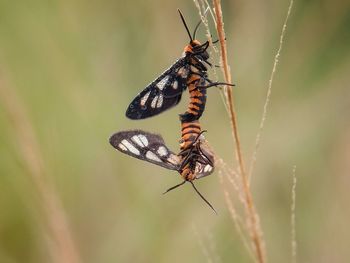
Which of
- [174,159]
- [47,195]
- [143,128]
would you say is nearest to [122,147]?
[174,159]

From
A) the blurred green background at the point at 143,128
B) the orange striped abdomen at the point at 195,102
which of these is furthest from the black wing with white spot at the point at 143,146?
the blurred green background at the point at 143,128

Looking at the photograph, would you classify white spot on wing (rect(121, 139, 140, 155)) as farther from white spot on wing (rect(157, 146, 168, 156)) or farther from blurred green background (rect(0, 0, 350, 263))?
blurred green background (rect(0, 0, 350, 263))

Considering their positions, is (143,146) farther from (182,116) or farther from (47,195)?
(47,195)

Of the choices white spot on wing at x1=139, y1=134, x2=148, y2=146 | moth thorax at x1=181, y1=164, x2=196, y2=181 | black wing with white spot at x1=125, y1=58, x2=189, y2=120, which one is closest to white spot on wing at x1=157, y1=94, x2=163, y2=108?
black wing with white spot at x1=125, y1=58, x2=189, y2=120

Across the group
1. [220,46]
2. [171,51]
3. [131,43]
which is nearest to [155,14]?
[171,51]

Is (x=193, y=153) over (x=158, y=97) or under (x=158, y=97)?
under

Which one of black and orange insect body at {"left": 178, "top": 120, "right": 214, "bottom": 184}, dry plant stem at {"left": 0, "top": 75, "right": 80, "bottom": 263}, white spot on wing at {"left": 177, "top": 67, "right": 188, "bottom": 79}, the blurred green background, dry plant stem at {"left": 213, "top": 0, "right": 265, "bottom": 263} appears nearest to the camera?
dry plant stem at {"left": 213, "top": 0, "right": 265, "bottom": 263}
